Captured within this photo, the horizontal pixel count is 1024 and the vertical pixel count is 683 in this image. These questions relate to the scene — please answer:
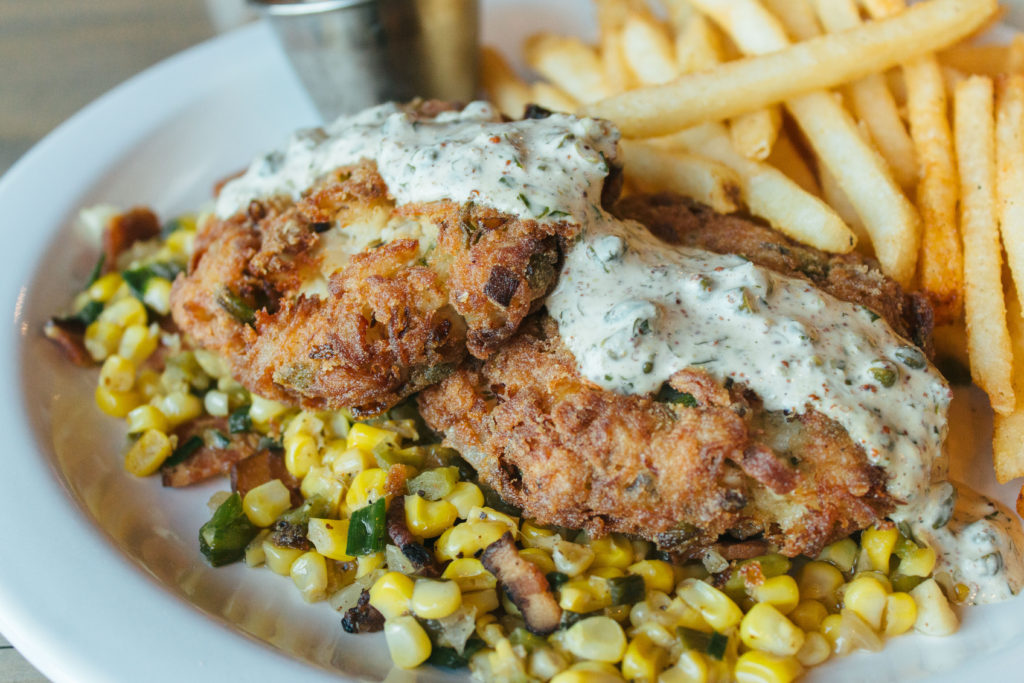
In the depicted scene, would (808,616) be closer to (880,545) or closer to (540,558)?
(880,545)

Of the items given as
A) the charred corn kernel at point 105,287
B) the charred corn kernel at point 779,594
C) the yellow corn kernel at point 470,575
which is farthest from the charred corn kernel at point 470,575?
the charred corn kernel at point 105,287

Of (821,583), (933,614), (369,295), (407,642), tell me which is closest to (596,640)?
(407,642)

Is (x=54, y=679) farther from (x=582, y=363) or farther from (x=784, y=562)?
(x=784, y=562)

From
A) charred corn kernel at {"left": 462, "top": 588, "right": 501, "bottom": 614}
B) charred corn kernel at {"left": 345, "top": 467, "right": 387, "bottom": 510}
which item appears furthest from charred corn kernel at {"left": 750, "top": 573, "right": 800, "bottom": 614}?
charred corn kernel at {"left": 345, "top": 467, "right": 387, "bottom": 510}

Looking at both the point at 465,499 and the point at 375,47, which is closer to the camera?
the point at 465,499

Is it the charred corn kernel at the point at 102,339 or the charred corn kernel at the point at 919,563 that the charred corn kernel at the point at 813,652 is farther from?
the charred corn kernel at the point at 102,339

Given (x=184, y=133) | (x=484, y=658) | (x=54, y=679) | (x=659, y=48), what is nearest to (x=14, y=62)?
(x=184, y=133)
